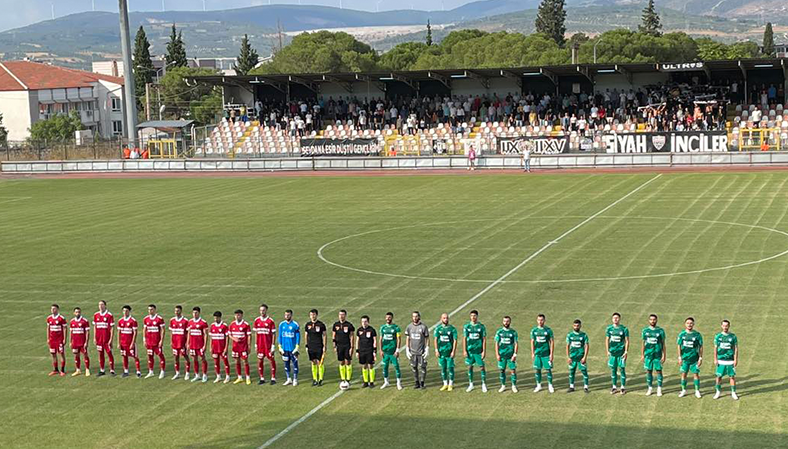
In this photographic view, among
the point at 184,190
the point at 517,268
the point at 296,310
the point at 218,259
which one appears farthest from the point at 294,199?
the point at 296,310

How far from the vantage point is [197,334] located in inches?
758

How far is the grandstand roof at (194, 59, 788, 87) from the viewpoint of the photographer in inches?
2608

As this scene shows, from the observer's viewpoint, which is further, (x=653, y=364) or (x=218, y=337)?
(x=218, y=337)

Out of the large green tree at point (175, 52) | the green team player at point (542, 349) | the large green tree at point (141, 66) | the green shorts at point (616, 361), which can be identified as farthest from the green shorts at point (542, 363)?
the large green tree at point (175, 52)

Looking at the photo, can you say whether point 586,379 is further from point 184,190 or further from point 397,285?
point 184,190

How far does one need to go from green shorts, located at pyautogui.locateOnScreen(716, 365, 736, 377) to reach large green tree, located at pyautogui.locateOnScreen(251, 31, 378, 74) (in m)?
134

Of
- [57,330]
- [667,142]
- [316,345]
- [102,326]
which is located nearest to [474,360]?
[316,345]

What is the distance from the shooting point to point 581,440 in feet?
50.4

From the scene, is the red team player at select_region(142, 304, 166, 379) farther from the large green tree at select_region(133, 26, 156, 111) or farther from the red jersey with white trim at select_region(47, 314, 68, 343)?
the large green tree at select_region(133, 26, 156, 111)

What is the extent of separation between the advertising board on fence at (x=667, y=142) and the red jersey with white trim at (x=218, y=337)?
45693 mm

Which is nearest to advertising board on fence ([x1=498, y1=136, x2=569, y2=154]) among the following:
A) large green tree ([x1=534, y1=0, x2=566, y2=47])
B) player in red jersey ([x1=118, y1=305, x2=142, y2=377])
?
player in red jersey ([x1=118, y1=305, x2=142, y2=377])

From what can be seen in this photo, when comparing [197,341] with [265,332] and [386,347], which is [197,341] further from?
[386,347]

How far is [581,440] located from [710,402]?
2940 millimetres

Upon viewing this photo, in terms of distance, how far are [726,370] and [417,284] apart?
11.0 meters
